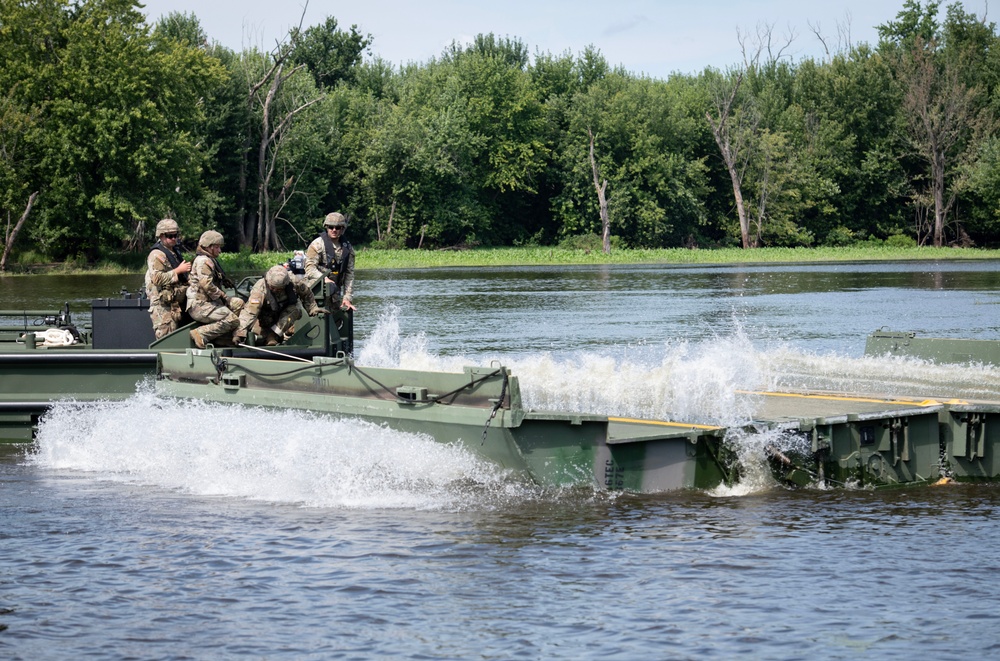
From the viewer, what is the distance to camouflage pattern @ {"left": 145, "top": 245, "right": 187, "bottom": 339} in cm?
1306

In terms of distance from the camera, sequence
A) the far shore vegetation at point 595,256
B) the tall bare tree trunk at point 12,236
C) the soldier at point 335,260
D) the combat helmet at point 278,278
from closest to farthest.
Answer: the combat helmet at point 278,278 → the soldier at point 335,260 → the tall bare tree trunk at point 12,236 → the far shore vegetation at point 595,256

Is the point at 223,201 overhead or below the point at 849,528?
overhead

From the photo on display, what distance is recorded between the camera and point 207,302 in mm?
12828

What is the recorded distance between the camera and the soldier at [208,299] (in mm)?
12719

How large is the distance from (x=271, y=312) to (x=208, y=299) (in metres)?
0.65

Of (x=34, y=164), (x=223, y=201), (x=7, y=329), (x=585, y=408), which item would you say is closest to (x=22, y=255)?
(x=34, y=164)

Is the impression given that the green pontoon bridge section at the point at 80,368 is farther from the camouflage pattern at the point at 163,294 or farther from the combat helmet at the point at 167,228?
the combat helmet at the point at 167,228

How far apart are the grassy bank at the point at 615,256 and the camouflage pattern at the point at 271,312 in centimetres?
4306

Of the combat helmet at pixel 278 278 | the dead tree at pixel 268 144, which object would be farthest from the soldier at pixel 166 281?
the dead tree at pixel 268 144

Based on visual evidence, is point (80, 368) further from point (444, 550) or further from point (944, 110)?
point (944, 110)

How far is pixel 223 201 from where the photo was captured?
61.8 meters

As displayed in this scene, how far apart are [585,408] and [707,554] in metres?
6.46

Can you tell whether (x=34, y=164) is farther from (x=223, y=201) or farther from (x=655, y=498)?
(x=655, y=498)

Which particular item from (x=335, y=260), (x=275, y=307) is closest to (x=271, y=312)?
(x=275, y=307)
